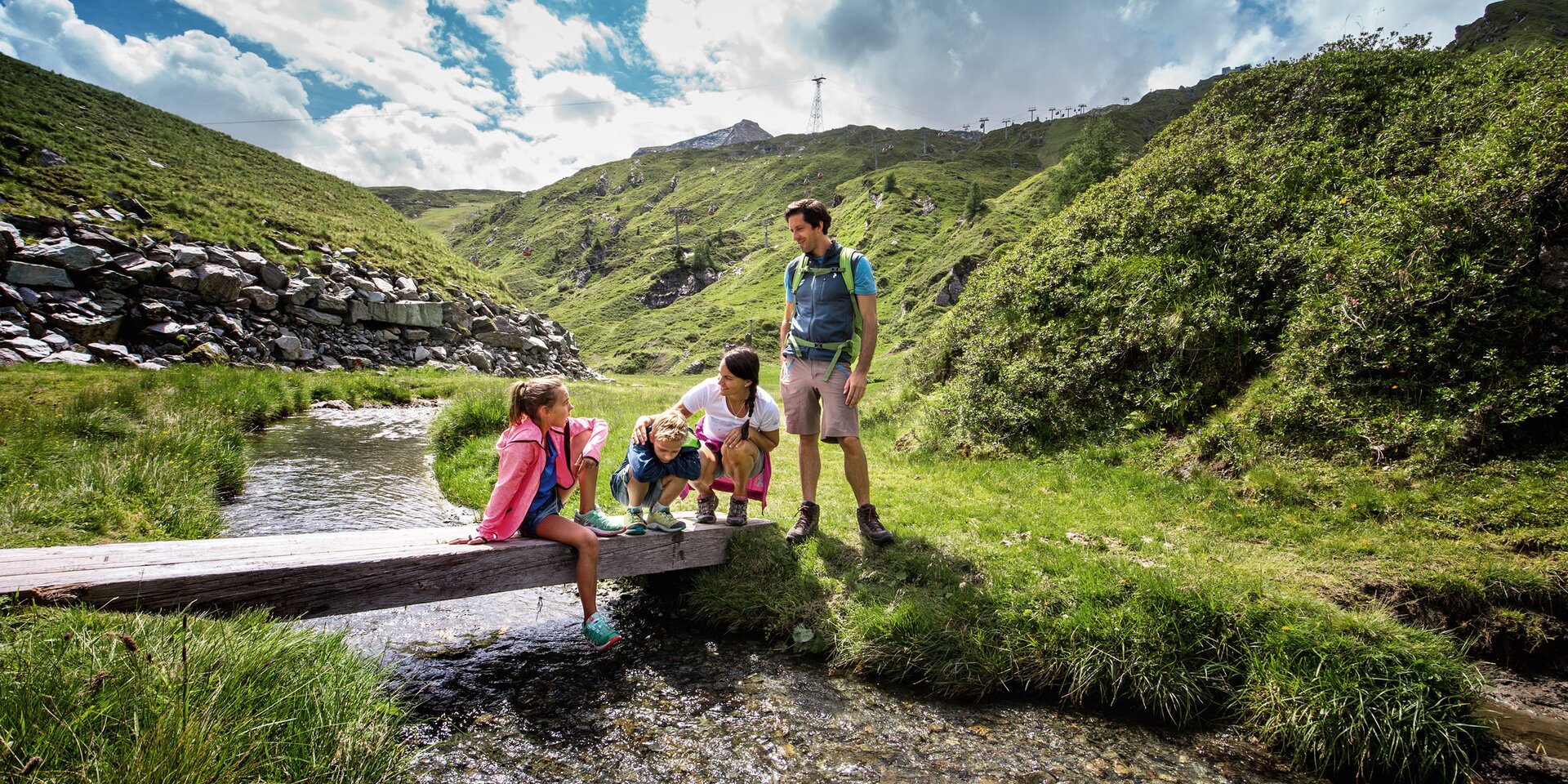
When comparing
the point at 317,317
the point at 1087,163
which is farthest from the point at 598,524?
the point at 1087,163

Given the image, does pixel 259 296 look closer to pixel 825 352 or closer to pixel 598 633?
pixel 598 633

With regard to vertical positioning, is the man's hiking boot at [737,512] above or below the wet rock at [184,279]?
below

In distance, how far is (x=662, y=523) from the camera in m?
6.50

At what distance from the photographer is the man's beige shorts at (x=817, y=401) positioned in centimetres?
690

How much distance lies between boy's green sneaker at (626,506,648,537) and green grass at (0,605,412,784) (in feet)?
8.00

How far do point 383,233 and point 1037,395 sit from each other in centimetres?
4301

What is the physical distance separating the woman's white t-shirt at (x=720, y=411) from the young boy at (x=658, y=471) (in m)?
0.31

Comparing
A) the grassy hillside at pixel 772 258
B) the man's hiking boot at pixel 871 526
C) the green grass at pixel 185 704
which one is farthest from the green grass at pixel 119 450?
the grassy hillside at pixel 772 258

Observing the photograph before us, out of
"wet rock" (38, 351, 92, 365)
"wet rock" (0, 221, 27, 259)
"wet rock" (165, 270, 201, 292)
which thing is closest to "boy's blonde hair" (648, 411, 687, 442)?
"wet rock" (38, 351, 92, 365)

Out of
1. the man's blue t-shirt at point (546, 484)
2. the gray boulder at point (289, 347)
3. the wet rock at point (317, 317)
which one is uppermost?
the wet rock at point (317, 317)

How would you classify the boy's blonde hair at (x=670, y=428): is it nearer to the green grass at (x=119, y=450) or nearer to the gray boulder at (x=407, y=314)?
the green grass at (x=119, y=450)

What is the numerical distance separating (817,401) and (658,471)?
200 cm

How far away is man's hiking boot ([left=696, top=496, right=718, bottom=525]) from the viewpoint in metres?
7.08

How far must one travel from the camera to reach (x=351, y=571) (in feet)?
15.5
